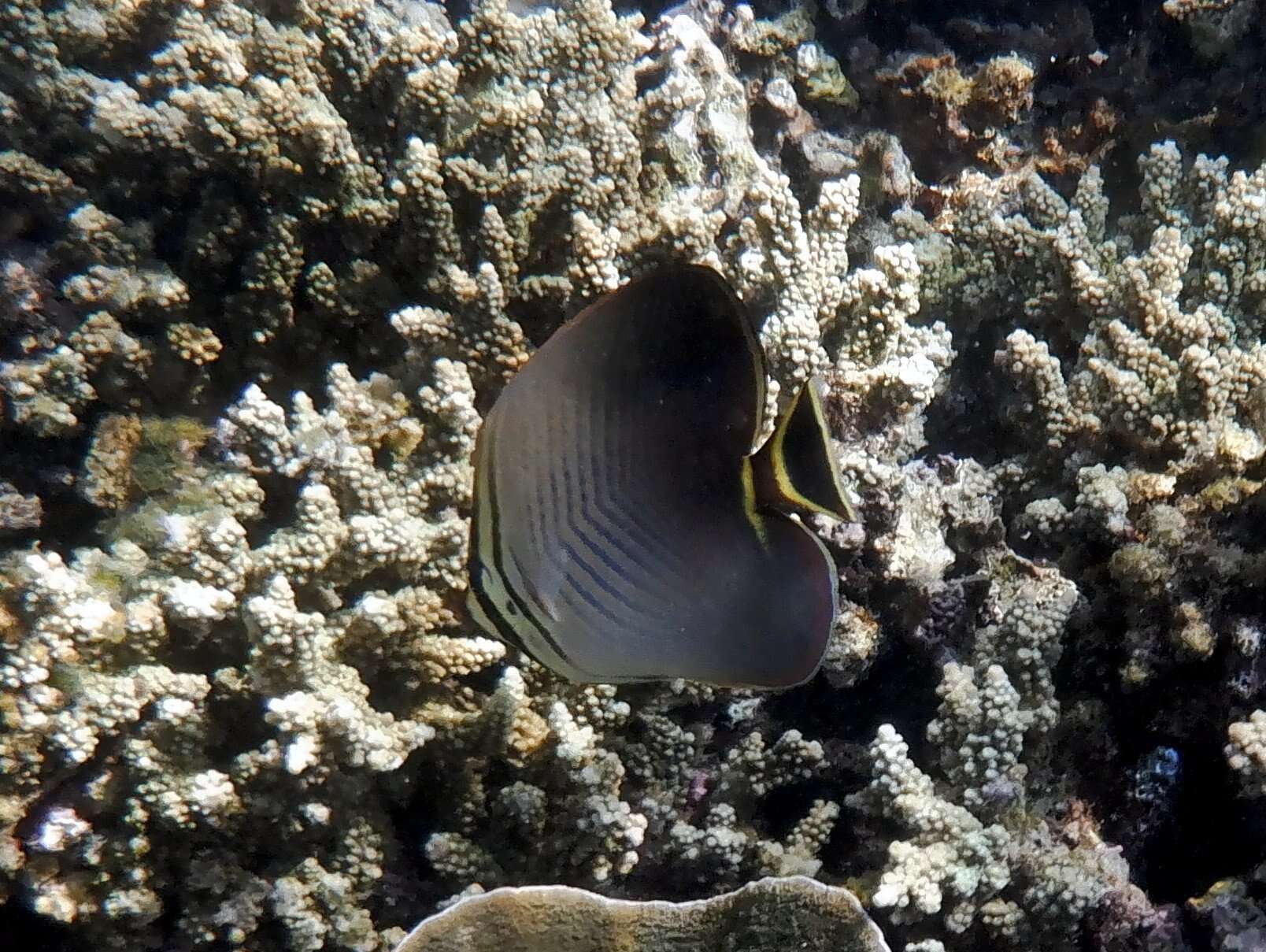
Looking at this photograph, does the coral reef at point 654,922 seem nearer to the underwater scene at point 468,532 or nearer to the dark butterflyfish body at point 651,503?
the underwater scene at point 468,532

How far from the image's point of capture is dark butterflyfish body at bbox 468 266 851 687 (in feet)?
4.03

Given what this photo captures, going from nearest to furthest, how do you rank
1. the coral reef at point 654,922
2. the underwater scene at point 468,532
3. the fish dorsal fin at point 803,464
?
1. the fish dorsal fin at point 803,464
2. the coral reef at point 654,922
3. the underwater scene at point 468,532

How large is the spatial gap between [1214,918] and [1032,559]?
0.93 m

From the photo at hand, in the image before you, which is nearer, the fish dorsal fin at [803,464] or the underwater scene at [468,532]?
the fish dorsal fin at [803,464]

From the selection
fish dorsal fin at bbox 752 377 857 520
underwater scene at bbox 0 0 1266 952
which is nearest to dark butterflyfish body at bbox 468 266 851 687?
fish dorsal fin at bbox 752 377 857 520

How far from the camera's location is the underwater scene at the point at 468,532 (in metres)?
2.05

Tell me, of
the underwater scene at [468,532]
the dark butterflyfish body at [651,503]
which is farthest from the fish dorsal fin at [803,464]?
the underwater scene at [468,532]

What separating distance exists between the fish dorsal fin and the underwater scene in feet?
2.90

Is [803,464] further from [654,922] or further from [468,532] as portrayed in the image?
[654,922]

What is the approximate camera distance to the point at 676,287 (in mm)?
1231

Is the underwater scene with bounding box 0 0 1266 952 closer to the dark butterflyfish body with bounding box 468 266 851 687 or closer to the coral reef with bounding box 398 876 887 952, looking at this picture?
the coral reef with bounding box 398 876 887 952

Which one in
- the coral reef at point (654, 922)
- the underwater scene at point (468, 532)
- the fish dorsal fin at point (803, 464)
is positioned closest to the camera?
the fish dorsal fin at point (803, 464)

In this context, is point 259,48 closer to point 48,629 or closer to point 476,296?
point 476,296

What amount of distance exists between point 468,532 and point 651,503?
554 mm
